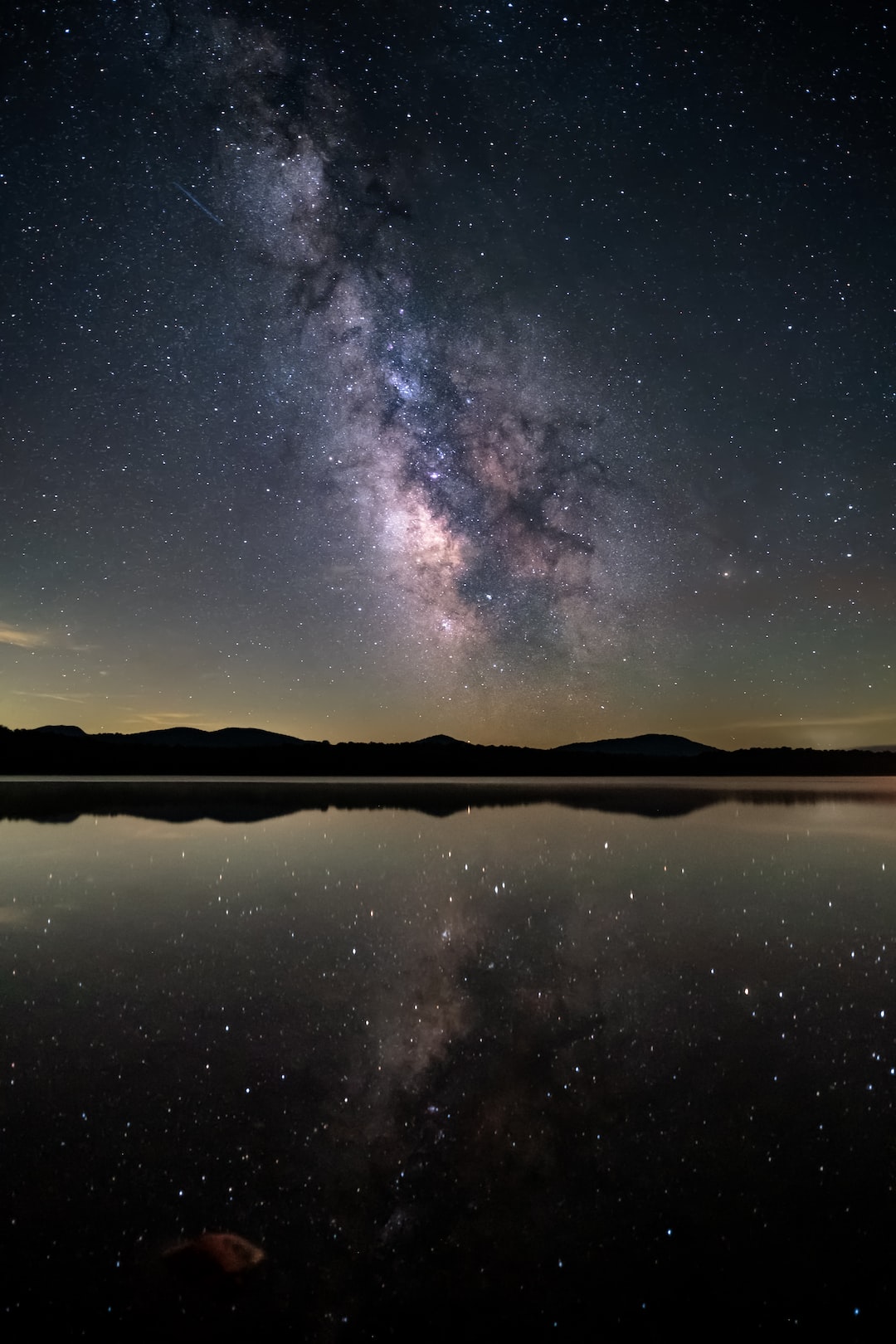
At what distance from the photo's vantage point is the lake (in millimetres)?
3246

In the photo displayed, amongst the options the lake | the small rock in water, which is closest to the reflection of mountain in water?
the lake

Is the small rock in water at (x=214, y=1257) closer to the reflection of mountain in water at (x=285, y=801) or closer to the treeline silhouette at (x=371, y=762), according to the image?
the reflection of mountain in water at (x=285, y=801)

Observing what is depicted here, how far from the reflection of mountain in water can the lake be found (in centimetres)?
1594

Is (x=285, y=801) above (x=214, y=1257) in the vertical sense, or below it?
above

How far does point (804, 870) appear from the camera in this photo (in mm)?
14242

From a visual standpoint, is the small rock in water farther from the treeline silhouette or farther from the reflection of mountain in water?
the treeline silhouette

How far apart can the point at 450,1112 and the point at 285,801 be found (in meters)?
31.8

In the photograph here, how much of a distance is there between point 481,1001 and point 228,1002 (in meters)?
2.45

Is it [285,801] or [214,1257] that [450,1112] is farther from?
[285,801]

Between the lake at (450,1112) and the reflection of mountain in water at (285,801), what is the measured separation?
1594cm

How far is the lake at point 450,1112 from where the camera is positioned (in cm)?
325

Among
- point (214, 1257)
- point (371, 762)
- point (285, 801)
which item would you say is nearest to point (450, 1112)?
point (214, 1257)

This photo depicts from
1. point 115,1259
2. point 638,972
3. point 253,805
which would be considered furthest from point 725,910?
point 253,805

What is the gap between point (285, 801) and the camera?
116 feet
